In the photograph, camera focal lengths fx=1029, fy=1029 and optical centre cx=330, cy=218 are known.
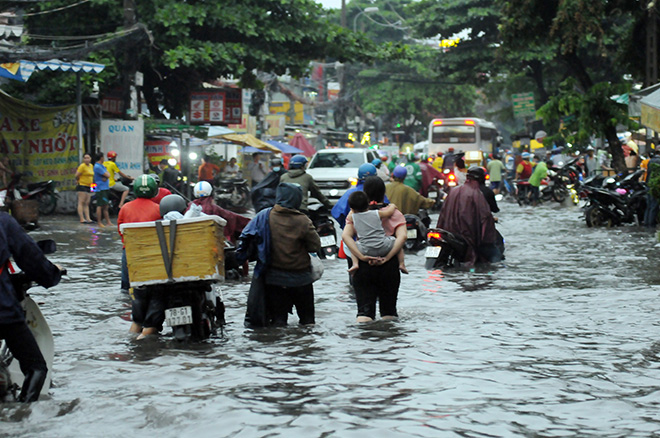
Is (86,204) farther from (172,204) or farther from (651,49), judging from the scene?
(172,204)

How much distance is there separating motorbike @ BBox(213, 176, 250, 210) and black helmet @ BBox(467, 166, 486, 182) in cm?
1599

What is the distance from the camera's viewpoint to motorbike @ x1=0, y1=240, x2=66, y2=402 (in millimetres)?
6008

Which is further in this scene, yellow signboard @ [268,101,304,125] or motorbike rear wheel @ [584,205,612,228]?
yellow signboard @ [268,101,304,125]

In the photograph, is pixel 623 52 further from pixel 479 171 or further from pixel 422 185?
pixel 479 171

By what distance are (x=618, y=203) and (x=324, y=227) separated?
850 centimetres

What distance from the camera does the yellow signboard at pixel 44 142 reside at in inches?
956

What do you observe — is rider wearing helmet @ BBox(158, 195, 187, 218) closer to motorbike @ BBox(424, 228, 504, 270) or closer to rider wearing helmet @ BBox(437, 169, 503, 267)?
motorbike @ BBox(424, 228, 504, 270)

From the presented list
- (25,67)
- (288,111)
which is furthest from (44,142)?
(288,111)

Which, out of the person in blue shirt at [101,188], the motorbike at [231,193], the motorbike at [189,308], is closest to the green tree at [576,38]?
Result: the motorbike at [231,193]

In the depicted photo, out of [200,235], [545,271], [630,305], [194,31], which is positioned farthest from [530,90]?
[200,235]

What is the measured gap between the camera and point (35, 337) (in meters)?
6.27

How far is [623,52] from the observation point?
78.7 feet

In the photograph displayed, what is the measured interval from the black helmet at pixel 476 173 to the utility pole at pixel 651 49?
9.64 meters

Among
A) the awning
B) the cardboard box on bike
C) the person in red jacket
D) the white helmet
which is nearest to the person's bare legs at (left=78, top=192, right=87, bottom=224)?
the awning
